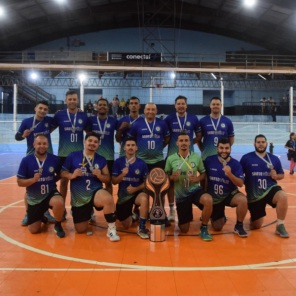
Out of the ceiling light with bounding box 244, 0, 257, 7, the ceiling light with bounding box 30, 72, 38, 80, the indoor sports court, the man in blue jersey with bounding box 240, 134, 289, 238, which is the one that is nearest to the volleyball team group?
the man in blue jersey with bounding box 240, 134, 289, 238

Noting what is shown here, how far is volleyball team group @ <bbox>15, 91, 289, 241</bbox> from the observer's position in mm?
4945

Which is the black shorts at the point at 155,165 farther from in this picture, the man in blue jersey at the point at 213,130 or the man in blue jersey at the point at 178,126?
the man in blue jersey at the point at 213,130

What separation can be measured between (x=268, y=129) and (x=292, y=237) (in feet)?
63.8

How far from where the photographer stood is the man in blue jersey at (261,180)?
512 cm

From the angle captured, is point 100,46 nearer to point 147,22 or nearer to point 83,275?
point 147,22

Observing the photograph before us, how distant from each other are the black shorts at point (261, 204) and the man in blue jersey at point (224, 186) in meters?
0.34

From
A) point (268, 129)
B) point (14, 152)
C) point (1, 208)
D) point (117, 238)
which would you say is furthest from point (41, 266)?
point (268, 129)

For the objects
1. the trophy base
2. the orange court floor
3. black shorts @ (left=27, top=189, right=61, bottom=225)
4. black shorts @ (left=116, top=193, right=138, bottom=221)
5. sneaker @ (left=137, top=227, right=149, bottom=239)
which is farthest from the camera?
black shorts @ (left=116, top=193, right=138, bottom=221)

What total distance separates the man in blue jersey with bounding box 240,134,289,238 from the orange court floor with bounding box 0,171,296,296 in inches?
13.9

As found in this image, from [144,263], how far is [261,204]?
2239 millimetres

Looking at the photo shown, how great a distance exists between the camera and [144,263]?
3926 millimetres

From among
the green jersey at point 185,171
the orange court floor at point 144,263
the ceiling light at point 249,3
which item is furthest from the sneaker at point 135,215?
the ceiling light at point 249,3

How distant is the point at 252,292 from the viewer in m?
3.21

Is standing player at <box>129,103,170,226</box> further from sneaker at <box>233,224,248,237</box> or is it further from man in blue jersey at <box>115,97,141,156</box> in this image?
sneaker at <box>233,224,248,237</box>
